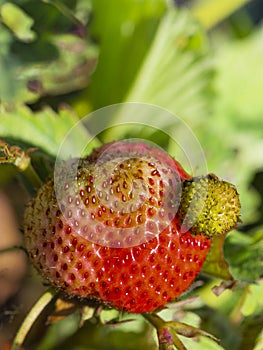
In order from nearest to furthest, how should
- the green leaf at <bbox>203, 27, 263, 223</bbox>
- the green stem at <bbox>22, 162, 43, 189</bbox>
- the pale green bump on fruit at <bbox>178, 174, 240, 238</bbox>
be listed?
1. the pale green bump on fruit at <bbox>178, 174, 240, 238</bbox>
2. the green stem at <bbox>22, 162, 43, 189</bbox>
3. the green leaf at <bbox>203, 27, 263, 223</bbox>

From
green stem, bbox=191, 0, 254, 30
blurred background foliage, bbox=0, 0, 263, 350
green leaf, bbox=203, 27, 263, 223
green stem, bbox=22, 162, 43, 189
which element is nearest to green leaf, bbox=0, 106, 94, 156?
blurred background foliage, bbox=0, 0, 263, 350

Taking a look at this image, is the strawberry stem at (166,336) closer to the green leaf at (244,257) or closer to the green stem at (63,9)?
the green leaf at (244,257)

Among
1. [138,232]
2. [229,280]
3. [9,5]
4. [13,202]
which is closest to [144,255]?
[138,232]

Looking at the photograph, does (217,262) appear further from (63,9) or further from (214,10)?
(214,10)

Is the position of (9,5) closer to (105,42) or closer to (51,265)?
(105,42)

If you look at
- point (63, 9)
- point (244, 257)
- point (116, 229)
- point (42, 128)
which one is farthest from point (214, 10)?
point (116, 229)

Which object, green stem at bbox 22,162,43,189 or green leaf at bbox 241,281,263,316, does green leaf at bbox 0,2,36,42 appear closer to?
green stem at bbox 22,162,43,189
